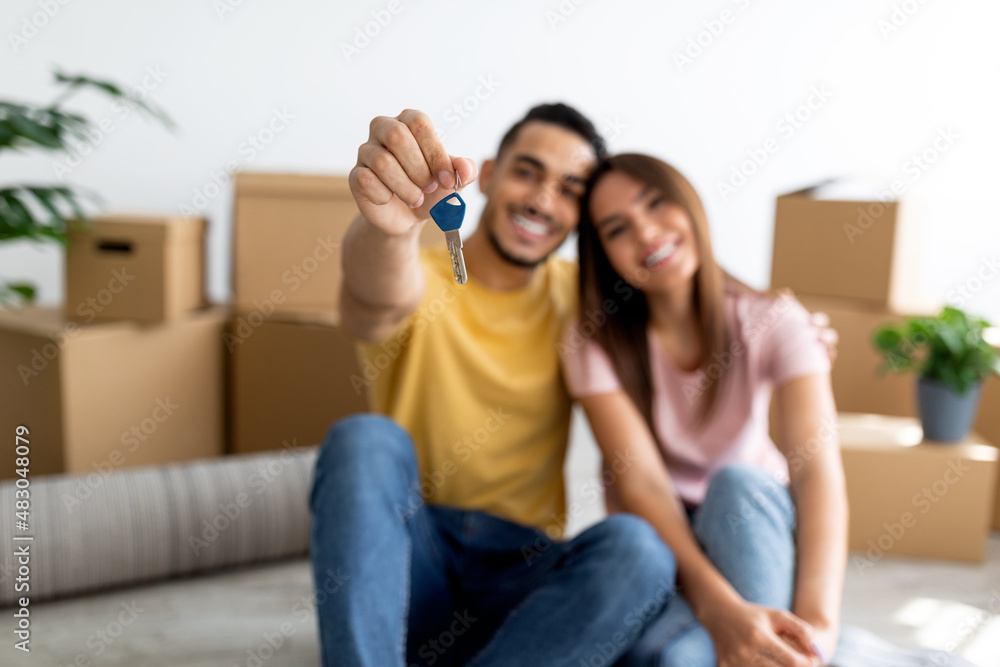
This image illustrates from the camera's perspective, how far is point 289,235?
6.41 ft

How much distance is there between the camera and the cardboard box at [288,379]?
195 centimetres

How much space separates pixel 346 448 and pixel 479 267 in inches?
14.8

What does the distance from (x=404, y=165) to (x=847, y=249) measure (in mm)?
1471

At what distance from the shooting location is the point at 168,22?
2328 mm

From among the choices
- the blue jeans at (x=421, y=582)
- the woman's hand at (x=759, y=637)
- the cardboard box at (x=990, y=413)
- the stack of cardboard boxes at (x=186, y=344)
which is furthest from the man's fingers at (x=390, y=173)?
the cardboard box at (x=990, y=413)

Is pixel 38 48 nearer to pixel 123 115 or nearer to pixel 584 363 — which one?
pixel 123 115

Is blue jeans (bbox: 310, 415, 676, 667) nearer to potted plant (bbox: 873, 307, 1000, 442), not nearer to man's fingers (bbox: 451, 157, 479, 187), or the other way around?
man's fingers (bbox: 451, 157, 479, 187)

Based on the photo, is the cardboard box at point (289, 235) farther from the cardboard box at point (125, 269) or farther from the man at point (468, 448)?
the man at point (468, 448)

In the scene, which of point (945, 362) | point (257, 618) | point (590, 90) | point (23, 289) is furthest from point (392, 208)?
point (590, 90)

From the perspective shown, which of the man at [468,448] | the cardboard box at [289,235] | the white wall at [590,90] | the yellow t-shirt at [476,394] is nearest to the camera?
the man at [468,448]

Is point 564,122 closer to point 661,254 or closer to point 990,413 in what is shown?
point 661,254

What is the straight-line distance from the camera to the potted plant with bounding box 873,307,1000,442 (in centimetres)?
178

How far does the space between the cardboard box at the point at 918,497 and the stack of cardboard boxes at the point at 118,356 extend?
4.60 ft

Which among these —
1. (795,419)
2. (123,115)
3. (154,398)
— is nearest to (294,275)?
(154,398)
